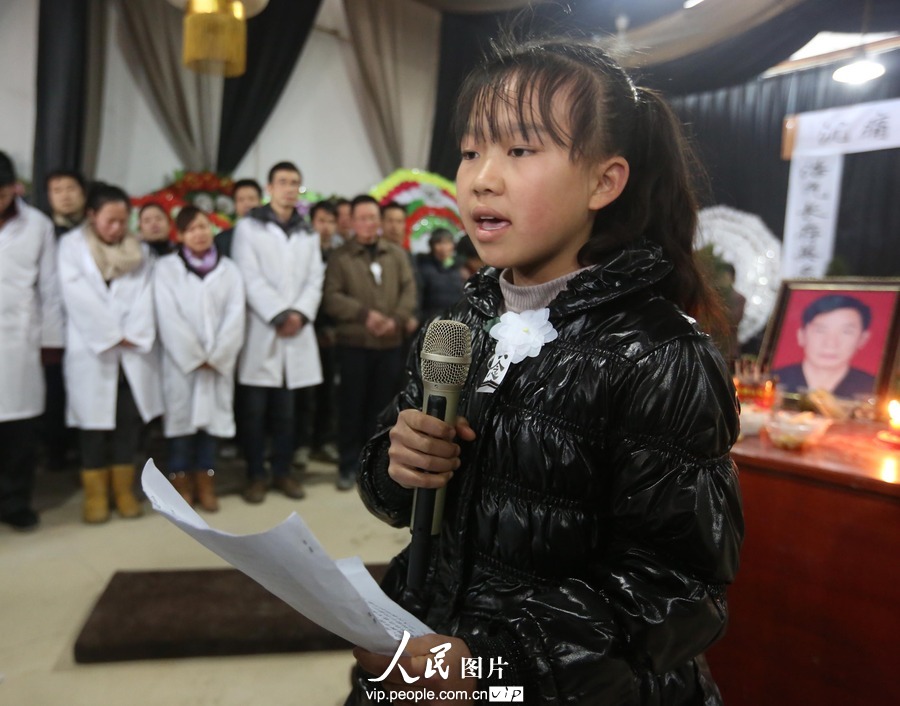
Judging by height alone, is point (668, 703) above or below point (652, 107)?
below

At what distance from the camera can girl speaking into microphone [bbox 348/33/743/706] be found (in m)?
0.62

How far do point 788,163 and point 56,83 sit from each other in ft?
18.1

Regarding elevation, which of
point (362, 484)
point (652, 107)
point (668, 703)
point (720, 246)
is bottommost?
point (668, 703)

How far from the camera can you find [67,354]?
2.88 meters

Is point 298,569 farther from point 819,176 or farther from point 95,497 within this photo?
point 819,176

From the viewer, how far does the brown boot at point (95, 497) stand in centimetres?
291

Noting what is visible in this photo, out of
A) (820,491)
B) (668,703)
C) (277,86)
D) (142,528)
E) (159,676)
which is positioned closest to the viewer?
(668,703)

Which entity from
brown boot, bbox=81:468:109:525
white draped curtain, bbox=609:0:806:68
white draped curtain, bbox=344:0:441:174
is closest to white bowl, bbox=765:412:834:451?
white draped curtain, bbox=609:0:806:68

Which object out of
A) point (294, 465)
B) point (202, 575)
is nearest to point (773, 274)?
point (294, 465)

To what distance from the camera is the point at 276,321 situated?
3.25 metres

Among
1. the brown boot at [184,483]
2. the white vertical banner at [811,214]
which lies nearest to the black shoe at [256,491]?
the brown boot at [184,483]

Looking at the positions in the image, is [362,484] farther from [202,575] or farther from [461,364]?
[202,575]

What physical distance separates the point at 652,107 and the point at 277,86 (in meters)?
4.83

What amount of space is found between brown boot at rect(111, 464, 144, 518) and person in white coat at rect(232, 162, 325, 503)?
1.77 ft
